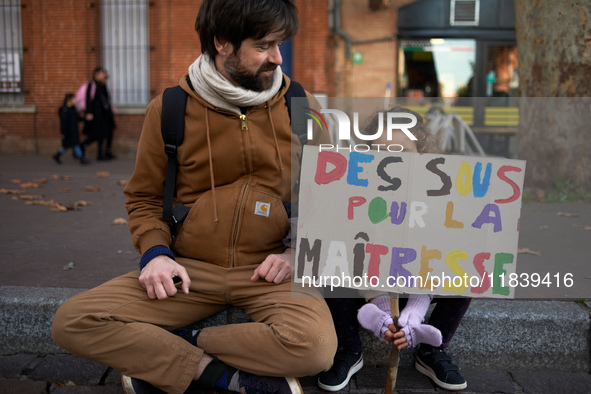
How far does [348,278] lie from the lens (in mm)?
2102

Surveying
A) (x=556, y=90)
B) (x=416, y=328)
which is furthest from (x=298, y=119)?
(x=556, y=90)

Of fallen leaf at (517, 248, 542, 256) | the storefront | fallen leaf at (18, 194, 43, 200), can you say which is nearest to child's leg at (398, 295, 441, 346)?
fallen leaf at (517, 248, 542, 256)

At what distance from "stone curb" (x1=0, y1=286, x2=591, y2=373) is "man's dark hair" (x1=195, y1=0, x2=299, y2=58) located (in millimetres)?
1216

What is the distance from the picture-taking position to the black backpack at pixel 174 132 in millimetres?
2434

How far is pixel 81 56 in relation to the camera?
38.7ft

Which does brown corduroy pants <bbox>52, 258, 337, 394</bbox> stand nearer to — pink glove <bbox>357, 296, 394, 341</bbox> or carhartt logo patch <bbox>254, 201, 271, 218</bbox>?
pink glove <bbox>357, 296, 394, 341</bbox>

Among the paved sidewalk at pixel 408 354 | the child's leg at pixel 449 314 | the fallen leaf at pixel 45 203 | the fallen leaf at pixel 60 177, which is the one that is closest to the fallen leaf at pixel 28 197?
the fallen leaf at pixel 45 203

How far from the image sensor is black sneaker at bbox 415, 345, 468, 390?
7.97 feet

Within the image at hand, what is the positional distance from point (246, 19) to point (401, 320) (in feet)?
4.47

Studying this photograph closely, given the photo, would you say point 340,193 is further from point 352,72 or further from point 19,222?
point 352,72

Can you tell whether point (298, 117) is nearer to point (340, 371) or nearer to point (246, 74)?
point (246, 74)

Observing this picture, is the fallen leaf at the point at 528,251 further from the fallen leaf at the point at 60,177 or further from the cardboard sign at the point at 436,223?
the fallen leaf at the point at 60,177

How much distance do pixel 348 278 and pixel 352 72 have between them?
32.0 feet

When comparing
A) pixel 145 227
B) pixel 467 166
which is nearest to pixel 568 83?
pixel 467 166
